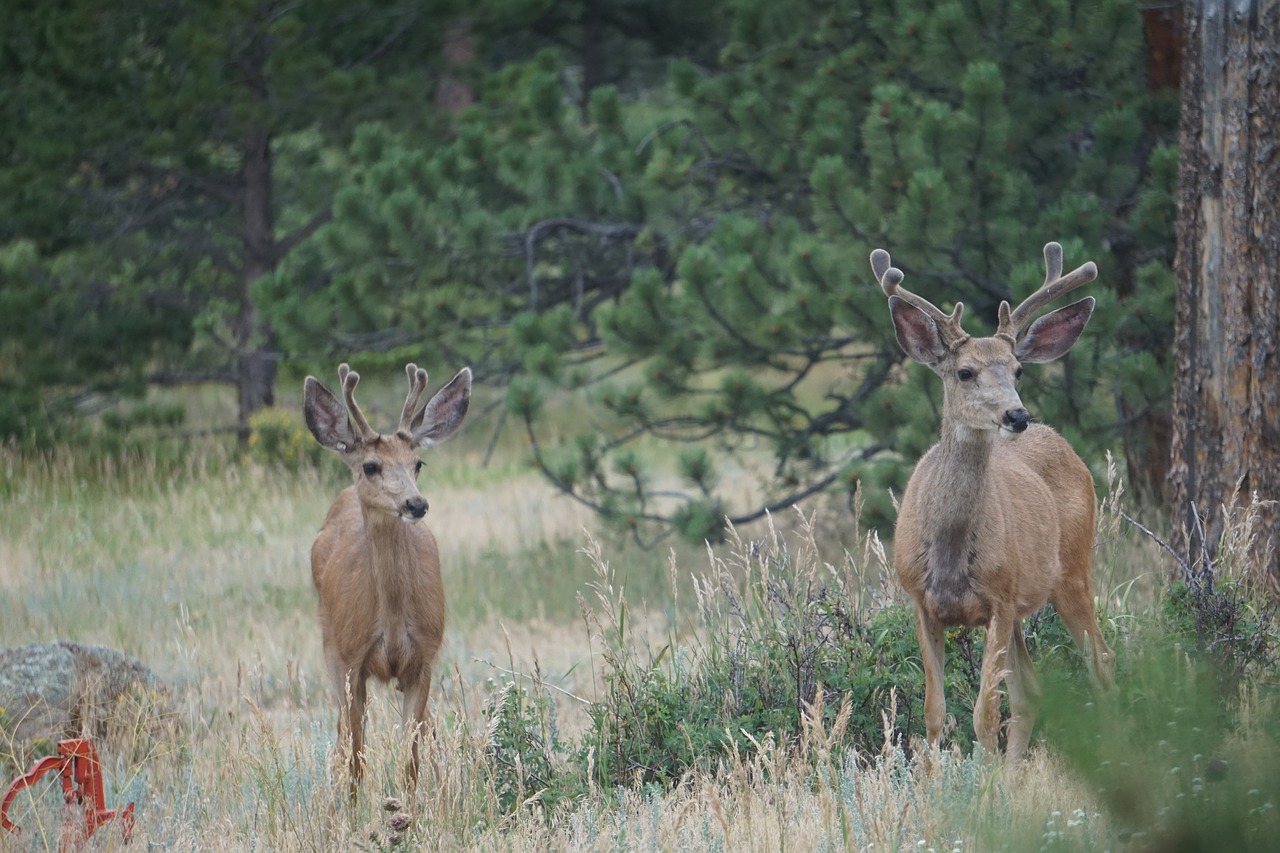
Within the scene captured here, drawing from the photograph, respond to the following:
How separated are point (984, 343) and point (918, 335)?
0.24m

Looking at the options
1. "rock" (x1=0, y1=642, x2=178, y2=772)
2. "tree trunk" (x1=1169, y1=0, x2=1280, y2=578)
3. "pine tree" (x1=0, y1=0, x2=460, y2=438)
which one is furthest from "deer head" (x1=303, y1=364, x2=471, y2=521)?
"pine tree" (x1=0, y1=0, x2=460, y2=438)

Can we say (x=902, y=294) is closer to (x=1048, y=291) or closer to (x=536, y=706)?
(x=1048, y=291)

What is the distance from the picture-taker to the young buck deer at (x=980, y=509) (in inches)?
200

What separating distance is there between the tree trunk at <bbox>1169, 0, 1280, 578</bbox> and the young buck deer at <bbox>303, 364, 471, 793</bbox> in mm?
3284

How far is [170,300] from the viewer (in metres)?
15.5

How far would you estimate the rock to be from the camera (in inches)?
232

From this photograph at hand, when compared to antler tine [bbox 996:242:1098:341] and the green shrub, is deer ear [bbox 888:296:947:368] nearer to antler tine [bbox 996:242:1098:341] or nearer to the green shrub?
antler tine [bbox 996:242:1098:341]

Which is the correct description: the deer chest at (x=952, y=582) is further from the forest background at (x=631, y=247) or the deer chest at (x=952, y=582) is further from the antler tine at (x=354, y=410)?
the antler tine at (x=354, y=410)

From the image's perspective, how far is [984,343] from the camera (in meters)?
5.23

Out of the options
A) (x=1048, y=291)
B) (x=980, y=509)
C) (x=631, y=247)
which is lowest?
(x=980, y=509)

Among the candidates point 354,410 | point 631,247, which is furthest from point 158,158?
point 354,410

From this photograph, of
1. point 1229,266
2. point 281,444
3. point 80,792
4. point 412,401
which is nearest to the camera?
point 80,792

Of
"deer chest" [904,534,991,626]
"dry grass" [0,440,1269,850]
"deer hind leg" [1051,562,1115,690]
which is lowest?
"dry grass" [0,440,1269,850]

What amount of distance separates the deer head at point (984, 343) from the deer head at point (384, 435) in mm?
1652
